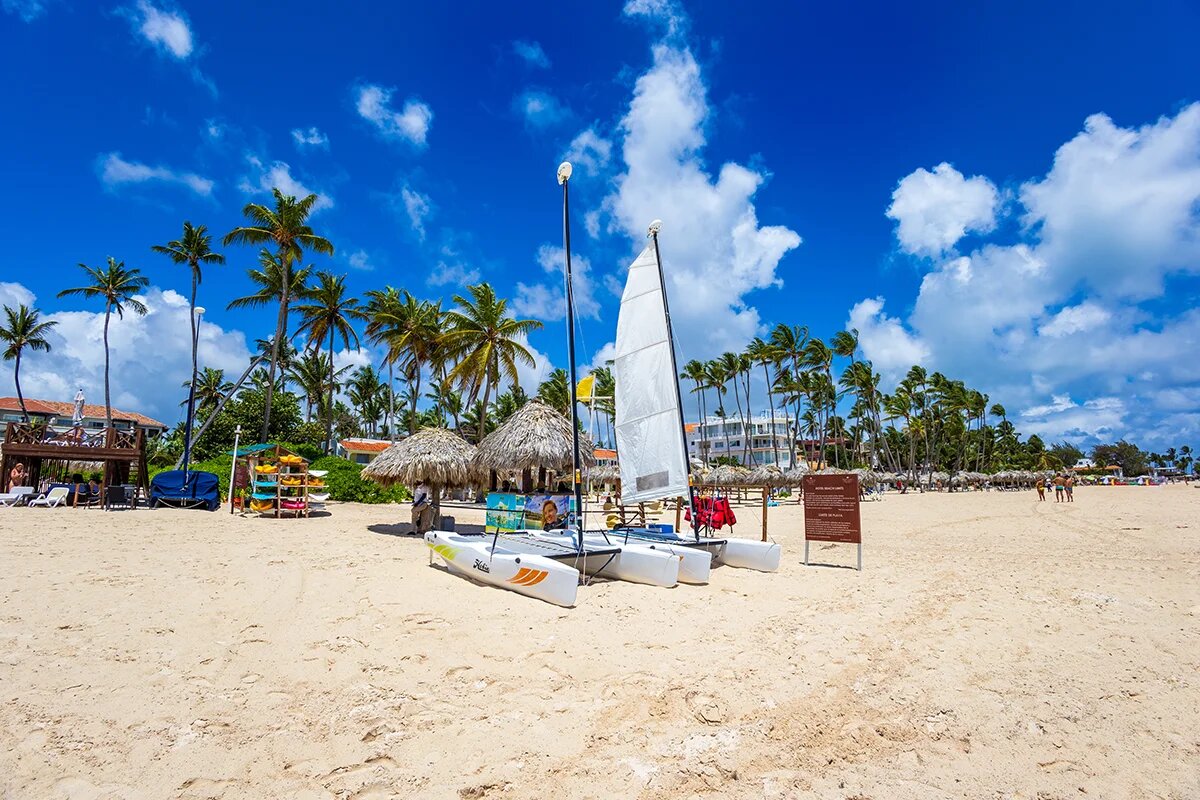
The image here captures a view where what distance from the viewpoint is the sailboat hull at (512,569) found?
7746 millimetres

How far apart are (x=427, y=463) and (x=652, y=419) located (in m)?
7.71

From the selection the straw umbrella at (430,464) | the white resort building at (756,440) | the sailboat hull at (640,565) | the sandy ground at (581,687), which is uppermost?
the white resort building at (756,440)

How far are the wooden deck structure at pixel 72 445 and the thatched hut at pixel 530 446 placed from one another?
12.3 meters

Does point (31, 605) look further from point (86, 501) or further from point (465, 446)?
point (86, 501)

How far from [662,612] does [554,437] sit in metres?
8.98

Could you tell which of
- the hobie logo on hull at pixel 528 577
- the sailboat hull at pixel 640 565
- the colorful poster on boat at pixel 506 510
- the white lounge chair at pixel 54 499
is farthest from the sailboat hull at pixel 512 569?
the white lounge chair at pixel 54 499

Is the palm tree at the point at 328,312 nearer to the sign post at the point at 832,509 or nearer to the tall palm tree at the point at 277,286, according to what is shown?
the tall palm tree at the point at 277,286

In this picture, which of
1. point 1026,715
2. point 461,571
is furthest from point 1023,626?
point 461,571

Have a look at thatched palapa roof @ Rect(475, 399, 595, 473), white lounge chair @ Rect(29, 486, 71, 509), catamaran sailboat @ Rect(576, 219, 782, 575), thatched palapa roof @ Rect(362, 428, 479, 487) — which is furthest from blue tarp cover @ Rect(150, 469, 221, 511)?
catamaran sailboat @ Rect(576, 219, 782, 575)

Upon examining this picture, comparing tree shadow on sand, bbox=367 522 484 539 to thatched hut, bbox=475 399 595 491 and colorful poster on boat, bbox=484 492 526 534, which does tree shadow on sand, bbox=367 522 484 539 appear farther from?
thatched hut, bbox=475 399 595 491

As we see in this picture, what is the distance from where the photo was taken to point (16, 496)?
18281mm

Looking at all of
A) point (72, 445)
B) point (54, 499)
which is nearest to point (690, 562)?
point (54, 499)

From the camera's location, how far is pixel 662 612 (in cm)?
770

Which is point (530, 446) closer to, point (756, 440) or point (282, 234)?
point (282, 234)
